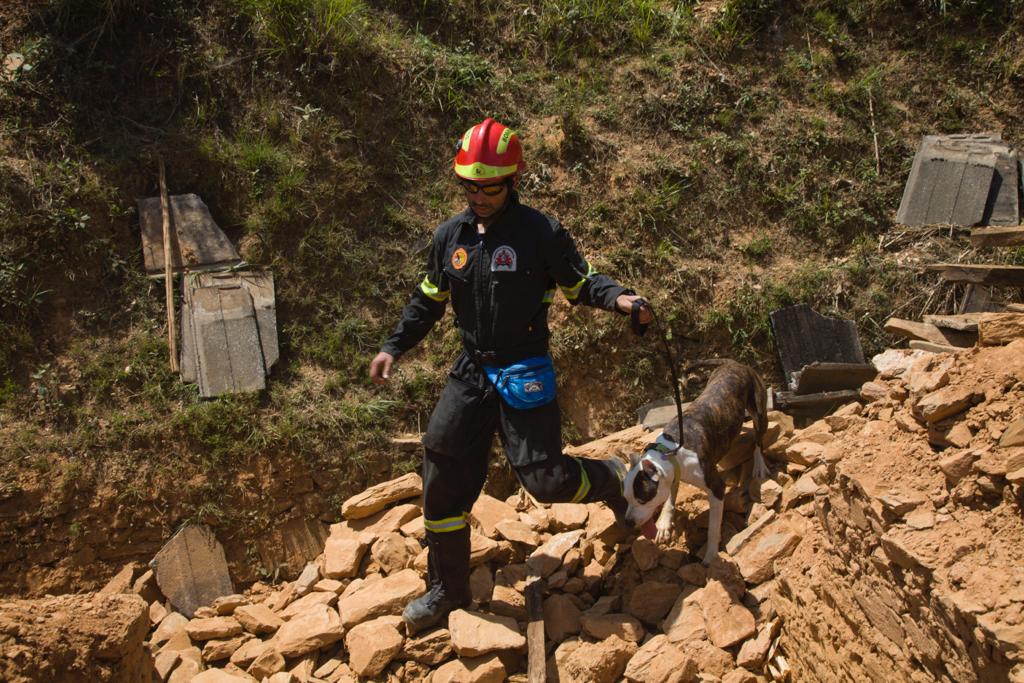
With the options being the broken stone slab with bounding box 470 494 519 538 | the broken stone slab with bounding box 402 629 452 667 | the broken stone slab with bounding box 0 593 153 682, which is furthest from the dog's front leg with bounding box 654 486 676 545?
the broken stone slab with bounding box 0 593 153 682

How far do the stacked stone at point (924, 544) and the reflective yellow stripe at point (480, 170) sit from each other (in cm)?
214

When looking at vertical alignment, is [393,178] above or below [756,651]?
above

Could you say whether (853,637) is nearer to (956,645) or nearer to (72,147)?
(956,645)

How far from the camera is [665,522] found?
4.70m

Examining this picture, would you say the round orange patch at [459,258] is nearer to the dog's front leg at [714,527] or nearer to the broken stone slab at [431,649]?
the broken stone slab at [431,649]

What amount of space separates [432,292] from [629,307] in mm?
1038

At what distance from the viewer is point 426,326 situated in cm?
423

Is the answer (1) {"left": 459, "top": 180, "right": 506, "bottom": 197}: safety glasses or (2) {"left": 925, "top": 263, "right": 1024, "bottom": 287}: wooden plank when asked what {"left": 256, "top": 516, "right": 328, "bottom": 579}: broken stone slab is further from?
(2) {"left": 925, "top": 263, "right": 1024, "bottom": 287}: wooden plank

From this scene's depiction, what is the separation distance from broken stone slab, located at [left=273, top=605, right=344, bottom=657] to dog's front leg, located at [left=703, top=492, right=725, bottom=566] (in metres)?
2.09

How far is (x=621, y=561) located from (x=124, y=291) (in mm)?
4186

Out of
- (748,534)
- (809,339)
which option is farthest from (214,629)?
(809,339)

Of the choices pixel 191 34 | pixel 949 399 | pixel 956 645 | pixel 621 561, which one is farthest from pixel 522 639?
pixel 191 34

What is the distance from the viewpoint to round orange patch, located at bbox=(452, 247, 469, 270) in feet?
12.8

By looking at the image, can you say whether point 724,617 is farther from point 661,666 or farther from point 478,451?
point 478,451
